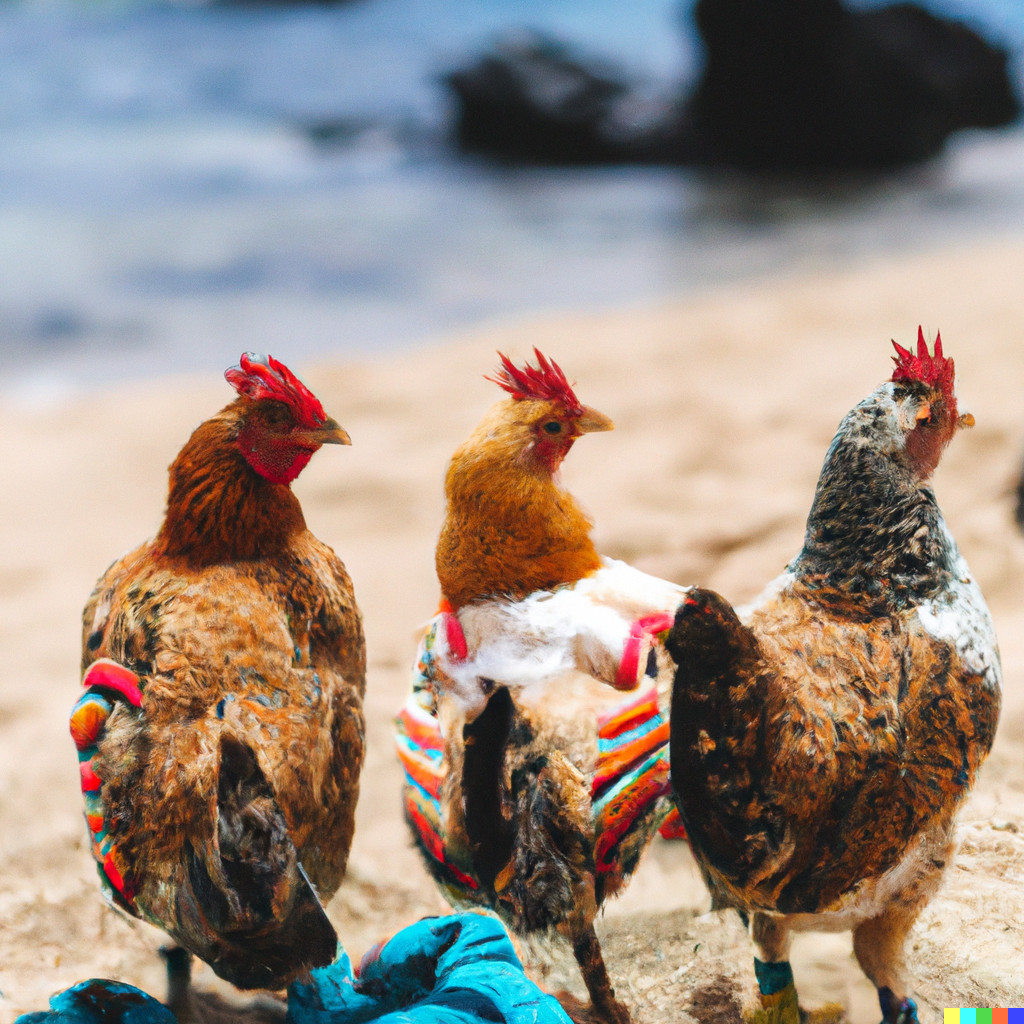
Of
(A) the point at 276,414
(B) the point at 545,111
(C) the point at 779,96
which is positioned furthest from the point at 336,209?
(A) the point at 276,414

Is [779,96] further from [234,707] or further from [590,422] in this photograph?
[234,707]

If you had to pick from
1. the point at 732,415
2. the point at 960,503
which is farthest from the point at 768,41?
the point at 960,503

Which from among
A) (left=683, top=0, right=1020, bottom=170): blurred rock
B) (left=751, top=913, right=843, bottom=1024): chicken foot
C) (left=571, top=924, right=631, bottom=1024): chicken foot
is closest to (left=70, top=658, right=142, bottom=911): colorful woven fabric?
(left=571, top=924, right=631, bottom=1024): chicken foot

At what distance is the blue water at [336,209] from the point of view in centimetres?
790

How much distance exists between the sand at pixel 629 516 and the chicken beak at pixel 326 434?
113cm

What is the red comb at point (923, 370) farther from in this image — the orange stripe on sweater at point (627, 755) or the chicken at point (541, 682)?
the orange stripe on sweater at point (627, 755)

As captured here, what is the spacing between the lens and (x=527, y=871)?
1.96 meters

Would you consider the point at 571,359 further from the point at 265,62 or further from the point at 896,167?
the point at 265,62

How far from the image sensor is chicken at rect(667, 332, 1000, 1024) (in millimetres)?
1796

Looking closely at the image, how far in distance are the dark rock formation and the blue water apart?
0.44 meters

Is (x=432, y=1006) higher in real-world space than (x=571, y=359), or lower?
lower

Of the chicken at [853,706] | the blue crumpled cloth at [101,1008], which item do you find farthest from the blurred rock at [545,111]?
the blue crumpled cloth at [101,1008]

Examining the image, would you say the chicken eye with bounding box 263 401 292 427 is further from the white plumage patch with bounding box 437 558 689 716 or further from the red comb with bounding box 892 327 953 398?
the red comb with bounding box 892 327 953 398

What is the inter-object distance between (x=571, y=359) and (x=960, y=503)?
2.65 m
